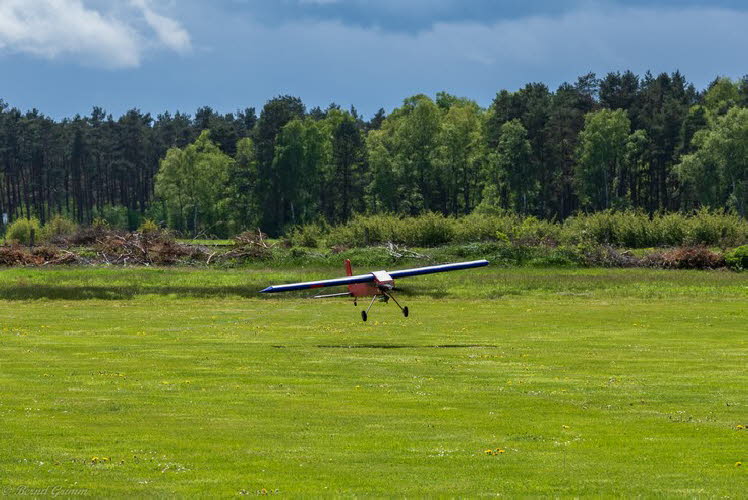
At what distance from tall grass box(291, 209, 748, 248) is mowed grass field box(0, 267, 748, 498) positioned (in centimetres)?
2995

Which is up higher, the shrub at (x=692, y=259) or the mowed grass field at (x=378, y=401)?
the shrub at (x=692, y=259)

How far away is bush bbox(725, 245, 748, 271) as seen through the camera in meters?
69.4

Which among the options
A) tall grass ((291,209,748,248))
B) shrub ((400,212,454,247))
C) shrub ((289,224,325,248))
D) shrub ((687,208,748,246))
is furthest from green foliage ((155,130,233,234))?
shrub ((687,208,748,246))

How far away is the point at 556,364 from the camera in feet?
104

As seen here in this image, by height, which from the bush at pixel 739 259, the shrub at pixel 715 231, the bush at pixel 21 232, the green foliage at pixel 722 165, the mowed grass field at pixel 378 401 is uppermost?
the green foliage at pixel 722 165

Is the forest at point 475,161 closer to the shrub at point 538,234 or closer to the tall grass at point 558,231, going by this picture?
the tall grass at point 558,231

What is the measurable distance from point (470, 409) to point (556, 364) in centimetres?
912

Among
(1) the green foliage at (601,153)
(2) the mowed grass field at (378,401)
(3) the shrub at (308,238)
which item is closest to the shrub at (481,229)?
(3) the shrub at (308,238)

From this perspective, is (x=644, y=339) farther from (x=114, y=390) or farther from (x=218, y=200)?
(x=218, y=200)

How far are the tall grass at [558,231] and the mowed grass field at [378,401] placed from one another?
1179 inches

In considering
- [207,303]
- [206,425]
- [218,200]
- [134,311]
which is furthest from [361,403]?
[218,200]

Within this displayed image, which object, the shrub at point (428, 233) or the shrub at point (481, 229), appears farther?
the shrub at point (428, 233)

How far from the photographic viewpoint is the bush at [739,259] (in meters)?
69.4

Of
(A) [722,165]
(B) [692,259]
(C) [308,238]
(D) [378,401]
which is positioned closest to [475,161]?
(A) [722,165]
